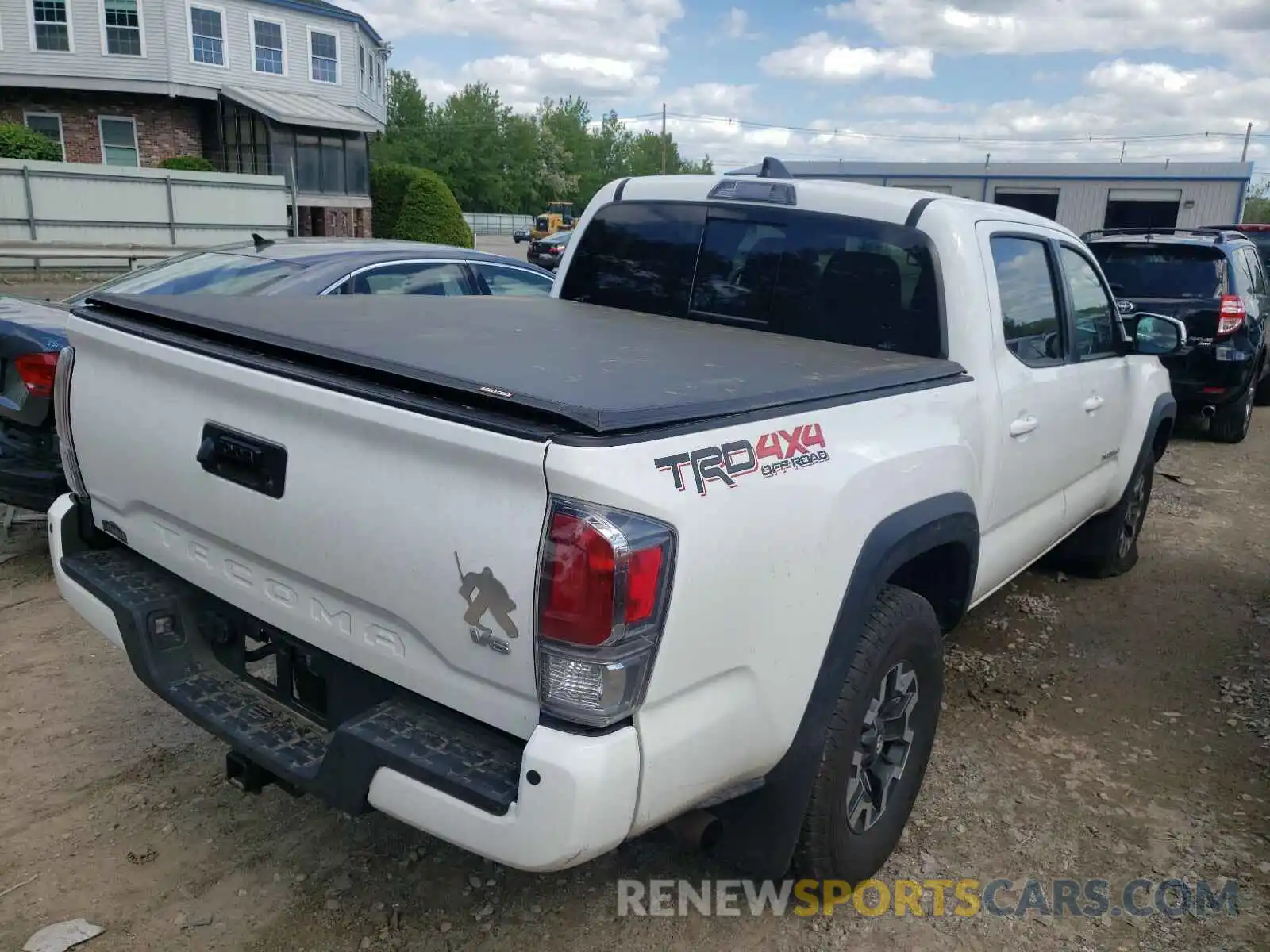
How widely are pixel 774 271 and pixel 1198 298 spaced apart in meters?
6.89

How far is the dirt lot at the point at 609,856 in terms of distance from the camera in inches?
106

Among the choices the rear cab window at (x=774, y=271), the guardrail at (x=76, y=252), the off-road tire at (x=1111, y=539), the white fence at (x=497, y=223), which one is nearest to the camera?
the rear cab window at (x=774, y=271)

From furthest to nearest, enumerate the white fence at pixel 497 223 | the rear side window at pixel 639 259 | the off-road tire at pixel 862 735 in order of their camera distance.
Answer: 1. the white fence at pixel 497 223
2. the rear side window at pixel 639 259
3. the off-road tire at pixel 862 735

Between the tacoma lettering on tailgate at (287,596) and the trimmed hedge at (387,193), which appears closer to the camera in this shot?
the tacoma lettering on tailgate at (287,596)

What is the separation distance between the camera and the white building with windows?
26562 mm

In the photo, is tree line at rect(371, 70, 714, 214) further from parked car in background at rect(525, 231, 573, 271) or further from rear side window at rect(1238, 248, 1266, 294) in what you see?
rear side window at rect(1238, 248, 1266, 294)

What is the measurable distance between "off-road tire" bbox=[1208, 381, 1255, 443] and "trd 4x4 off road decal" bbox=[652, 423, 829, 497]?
8.71m

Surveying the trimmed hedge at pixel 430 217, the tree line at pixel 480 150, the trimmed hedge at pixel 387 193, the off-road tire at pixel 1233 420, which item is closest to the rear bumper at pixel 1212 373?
the off-road tire at pixel 1233 420

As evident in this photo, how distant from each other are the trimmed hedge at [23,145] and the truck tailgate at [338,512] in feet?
76.6

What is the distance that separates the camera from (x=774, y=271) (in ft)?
12.2

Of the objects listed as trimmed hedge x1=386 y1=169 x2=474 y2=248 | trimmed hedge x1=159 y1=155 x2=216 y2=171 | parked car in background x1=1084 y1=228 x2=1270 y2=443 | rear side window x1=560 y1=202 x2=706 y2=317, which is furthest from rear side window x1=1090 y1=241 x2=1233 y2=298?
trimmed hedge x1=159 y1=155 x2=216 y2=171

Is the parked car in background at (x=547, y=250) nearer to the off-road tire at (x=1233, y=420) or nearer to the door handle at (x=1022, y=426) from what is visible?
the off-road tire at (x=1233, y=420)

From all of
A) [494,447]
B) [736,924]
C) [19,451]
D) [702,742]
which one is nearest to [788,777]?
[702,742]

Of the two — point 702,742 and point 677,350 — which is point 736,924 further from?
point 677,350
